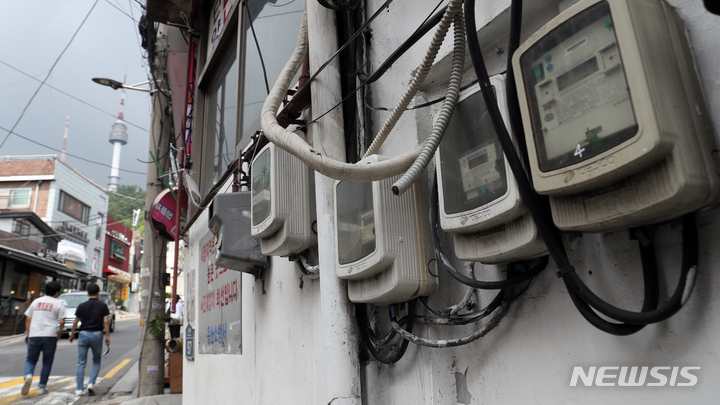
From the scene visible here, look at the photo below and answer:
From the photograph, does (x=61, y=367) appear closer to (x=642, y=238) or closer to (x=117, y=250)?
(x=642, y=238)

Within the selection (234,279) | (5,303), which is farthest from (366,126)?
(5,303)

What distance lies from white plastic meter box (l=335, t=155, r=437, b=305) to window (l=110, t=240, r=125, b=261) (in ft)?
141

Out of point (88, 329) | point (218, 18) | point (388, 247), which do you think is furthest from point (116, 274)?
point (388, 247)

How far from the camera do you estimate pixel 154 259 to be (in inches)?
303

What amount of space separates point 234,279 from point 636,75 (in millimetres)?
3621

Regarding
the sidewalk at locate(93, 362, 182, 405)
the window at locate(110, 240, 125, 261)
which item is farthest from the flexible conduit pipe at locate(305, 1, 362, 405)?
the window at locate(110, 240, 125, 261)

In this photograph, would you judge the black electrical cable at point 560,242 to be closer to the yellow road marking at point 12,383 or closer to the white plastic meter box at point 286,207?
the white plastic meter box at point 286,207

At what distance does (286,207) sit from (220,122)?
3957 millimetres

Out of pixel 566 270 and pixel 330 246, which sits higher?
pixel 330 246

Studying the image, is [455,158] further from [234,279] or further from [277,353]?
[234,279]

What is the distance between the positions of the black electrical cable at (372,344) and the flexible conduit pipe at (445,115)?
65 cm

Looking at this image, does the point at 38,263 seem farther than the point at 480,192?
Yes

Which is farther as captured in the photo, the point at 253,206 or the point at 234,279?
the point at 234,279

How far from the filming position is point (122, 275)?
41.1 meters
